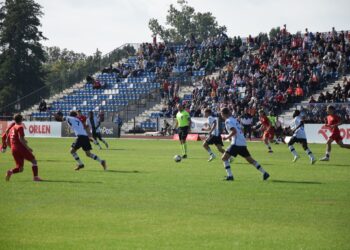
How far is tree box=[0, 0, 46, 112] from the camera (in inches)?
3969

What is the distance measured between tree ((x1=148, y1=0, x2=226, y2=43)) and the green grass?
4816 inches

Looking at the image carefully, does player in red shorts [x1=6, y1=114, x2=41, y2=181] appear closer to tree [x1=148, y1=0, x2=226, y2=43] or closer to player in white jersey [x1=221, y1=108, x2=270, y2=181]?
player in white jersey [x1=221, y1=108, x2=270, y2=181]

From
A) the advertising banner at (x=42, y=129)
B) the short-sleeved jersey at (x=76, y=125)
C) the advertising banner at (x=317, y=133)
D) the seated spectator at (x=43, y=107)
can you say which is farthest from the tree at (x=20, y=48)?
the short-sleeved jersey at (x=76, y=125)

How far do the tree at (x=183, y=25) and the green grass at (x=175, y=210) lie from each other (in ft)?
401

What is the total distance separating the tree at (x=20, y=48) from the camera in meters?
101

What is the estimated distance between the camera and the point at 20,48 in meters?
104

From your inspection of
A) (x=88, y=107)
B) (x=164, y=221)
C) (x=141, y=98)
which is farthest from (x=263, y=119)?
(x=88, y=107)

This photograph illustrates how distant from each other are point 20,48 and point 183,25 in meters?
49.4

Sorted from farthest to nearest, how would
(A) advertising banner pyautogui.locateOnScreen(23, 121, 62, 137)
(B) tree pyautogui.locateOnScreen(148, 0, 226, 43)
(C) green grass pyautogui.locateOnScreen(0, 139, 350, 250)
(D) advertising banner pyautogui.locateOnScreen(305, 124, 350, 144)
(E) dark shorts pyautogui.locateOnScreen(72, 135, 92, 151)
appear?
1. (B) tree pyautogui.locateOnScreen(148, 0, 226, 43)
2. (A) advertising banner pyautogui.locateOnScreen(23, 121, 62, 137)
3. (D) advertising banner pyautogui.locateOnScreen(305, 124, 350, 144)
4. (E) dark shorts pyautogui.locateOnScreen(72, 135, 92, 151)
5. (C) green grass pyautogui.locateOnScreen(0, 139, 350, 250)

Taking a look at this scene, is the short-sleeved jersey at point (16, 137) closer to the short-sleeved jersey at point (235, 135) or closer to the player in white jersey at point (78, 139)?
the player in white jersey at point (78, 139)

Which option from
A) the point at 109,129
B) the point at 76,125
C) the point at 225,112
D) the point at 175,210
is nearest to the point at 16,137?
the point at 76,125

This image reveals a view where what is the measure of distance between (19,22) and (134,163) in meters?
80.7

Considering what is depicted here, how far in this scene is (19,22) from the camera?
104188 millimetres

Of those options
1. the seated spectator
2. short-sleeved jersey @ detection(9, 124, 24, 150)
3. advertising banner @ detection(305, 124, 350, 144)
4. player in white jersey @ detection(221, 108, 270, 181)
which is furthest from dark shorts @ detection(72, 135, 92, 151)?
the seated spectator
